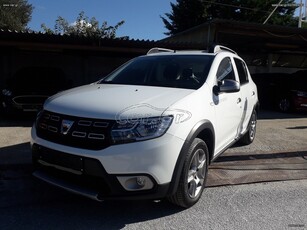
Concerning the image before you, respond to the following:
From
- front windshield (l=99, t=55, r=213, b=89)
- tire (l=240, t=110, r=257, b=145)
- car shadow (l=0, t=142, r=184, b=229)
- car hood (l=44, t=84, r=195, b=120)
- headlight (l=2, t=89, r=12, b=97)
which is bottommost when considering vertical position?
car shadow (l=0, t=142, r=184, b=229)

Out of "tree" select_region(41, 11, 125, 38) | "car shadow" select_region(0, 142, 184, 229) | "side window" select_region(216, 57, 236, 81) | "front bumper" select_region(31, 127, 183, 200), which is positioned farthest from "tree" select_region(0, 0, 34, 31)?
"front bumper" select_region(31, 127, 183, 200)

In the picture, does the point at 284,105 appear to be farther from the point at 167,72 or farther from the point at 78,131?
the point at 78,131

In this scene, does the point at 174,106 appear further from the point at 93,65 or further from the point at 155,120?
the point at 93,65

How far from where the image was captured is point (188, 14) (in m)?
33.9

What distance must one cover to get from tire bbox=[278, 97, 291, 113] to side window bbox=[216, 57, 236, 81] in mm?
8758

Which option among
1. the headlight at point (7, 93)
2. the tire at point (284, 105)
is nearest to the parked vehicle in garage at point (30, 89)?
the headlight at point (7, 93)

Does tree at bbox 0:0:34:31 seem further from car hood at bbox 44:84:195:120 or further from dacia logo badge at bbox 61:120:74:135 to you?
dacia logo badge at bbox 61:120:74:135

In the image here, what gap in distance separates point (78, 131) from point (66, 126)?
165mm

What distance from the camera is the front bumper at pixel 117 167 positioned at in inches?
130

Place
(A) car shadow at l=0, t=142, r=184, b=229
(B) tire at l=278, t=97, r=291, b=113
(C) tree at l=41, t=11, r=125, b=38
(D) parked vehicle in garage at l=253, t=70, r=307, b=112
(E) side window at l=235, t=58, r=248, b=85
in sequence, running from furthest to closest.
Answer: (C) tree at l=41, t=11, r=125, b=38, (B) tire at l=278, t=97, r=291, b=113, (D) parked vehicle in garage at l=253, t=70, r=307, b=112, (E) side window at l=235, t=58, r=248, b=85, (A) car shadow at l=0, t=142, r=184, b=229

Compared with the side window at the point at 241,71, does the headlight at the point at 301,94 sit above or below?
below

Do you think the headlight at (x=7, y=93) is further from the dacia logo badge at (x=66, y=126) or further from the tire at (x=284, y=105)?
the tire at (x=284, y=105)

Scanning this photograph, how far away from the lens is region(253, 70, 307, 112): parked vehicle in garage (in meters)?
12.9

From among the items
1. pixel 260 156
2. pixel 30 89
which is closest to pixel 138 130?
pixel 260 156
